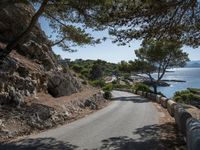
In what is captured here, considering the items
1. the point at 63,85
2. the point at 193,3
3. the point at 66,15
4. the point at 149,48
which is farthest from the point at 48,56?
the point at 149,48

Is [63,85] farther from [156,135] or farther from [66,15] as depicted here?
[156,135]

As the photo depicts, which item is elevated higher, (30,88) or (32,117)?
(30,88)

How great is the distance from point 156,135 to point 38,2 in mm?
9650

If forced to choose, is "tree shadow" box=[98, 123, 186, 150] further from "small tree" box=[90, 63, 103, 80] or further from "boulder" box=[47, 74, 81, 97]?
"small tree" box=[90, 63, 103, 80]

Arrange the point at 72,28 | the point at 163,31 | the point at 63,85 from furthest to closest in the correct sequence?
the point at 63,85 < the point at 72,28 < the point at 163,31

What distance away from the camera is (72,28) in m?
21.8

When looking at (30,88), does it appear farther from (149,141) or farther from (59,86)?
(149,141)

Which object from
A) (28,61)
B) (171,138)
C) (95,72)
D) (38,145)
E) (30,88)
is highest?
(95,72)

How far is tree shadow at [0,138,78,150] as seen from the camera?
37.3ft

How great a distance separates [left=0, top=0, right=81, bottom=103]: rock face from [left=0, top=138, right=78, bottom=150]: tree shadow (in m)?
7.16

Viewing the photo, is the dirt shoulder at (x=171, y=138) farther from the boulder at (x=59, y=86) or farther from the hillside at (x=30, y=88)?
the boulder at (x=59, y=86)

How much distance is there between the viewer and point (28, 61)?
24703mm

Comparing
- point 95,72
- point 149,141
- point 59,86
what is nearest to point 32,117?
point 149,141

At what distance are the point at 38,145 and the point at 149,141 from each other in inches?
168
